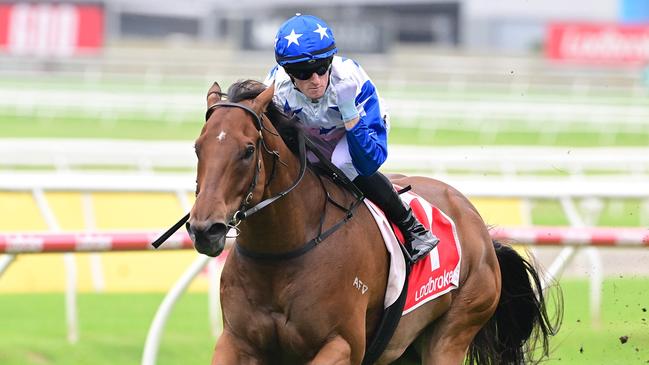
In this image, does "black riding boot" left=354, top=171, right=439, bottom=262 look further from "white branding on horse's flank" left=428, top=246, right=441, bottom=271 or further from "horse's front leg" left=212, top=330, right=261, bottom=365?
"horse's front leg" left=212, top=330, right=261, bottom=365

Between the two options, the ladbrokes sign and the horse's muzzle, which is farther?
the ladbrokes sign

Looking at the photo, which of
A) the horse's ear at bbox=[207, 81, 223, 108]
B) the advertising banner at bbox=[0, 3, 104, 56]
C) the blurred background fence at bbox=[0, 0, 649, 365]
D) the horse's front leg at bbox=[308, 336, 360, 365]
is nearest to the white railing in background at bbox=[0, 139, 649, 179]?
the blurred background fence at bbox=[0, 0, 649, 365]

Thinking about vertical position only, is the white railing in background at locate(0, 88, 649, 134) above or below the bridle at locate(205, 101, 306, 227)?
below

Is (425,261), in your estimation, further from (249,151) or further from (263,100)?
(249,151)

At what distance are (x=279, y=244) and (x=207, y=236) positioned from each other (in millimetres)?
596

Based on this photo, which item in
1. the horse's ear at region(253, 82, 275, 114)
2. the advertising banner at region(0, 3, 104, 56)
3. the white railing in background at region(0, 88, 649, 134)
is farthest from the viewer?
the advertising banner at region(0, 3, 104, 56)

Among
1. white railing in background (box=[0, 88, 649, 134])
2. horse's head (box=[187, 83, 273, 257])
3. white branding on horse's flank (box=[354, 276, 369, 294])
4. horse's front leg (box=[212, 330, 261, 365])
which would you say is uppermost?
horse's head (box=[187, 83, 273, 257])

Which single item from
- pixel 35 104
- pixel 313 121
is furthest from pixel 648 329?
pixel 35 104

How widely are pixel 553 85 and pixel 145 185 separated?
21.0 m

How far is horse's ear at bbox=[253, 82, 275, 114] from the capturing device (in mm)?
3521

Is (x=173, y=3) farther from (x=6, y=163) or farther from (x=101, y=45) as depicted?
(x=6, y=163)

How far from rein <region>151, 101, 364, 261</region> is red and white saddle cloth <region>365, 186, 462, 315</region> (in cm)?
17

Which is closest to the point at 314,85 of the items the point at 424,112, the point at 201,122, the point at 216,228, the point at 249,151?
the point at 249,151

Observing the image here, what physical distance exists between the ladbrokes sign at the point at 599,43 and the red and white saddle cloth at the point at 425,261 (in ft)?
83.5
